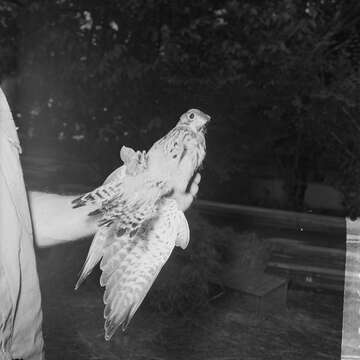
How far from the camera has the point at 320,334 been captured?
3.16 m

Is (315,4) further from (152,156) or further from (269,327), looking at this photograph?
(152,156)

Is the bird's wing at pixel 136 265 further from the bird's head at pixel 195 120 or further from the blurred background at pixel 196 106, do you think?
the blurred background at pixel 196 106

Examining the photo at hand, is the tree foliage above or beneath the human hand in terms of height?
beneath

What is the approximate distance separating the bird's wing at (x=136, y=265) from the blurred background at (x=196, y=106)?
7.13 feet

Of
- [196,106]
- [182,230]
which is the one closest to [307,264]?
[196,106]

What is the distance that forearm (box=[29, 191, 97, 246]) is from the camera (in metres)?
1.00

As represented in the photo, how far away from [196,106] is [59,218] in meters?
2.68

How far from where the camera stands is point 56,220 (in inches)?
39.6

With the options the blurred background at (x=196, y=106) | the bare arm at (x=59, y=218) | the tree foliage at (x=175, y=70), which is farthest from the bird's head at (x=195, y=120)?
the tree foliage at (x=175, y=70)

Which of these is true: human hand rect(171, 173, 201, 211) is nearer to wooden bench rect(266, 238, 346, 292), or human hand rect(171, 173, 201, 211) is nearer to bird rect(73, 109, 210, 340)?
bird rect(73, 109, 210, 340)

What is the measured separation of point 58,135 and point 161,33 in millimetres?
1251

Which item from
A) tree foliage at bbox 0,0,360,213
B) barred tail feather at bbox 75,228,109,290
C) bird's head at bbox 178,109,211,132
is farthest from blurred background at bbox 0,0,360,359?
bird's head at bbox 178,109,211,132

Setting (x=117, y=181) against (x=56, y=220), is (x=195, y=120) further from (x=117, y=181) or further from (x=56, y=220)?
(x=56, y=220)

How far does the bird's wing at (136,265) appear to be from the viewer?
97cm
